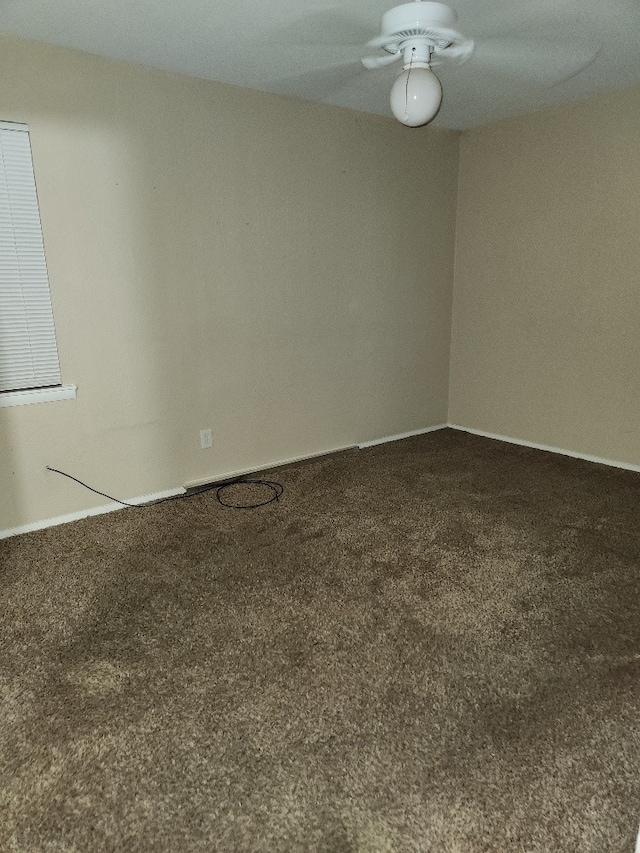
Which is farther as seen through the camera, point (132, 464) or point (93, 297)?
point (132, 464)

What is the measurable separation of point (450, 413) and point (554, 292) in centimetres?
130

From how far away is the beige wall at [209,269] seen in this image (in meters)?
2.77

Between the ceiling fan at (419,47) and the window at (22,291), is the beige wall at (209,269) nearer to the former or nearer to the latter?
the window at (22,291)

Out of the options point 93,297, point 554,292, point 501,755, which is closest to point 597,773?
point 501,755

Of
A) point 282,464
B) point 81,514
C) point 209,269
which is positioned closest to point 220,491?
point 282,464

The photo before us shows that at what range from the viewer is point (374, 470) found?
3695 millimetres

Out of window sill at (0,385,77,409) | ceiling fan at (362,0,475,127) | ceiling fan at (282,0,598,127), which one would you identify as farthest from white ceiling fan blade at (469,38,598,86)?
window sill at (0,385,77,409)

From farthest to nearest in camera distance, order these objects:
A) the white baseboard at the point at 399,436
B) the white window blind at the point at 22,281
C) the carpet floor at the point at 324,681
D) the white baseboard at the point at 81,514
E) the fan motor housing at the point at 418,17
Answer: the white baseboard at the point at 399,436
the white baseboard at the point at 81,514
the white window blind at the point at 22,281
the fan motor housing at the point at 418,17
the carpet floor at the point at 324,681

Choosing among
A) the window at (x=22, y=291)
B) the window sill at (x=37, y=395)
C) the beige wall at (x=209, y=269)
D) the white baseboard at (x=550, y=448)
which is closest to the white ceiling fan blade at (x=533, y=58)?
the beige wall at (x=209, y=269)

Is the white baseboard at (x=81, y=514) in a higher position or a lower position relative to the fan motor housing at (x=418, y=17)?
lower

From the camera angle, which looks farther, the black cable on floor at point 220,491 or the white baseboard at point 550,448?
the white baseboard at point 550,448

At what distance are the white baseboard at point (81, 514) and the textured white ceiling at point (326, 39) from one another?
225 centimetres

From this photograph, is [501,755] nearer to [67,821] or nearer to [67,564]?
[67,821]

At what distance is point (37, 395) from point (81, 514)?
680 mm
